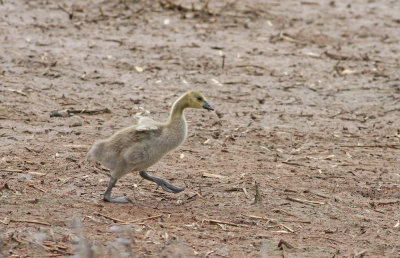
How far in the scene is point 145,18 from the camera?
13.4m

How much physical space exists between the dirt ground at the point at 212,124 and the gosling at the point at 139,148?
0.91 feet

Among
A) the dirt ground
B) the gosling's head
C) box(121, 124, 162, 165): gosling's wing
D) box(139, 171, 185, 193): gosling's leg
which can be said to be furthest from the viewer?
the gosling's head

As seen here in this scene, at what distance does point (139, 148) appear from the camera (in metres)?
6.81

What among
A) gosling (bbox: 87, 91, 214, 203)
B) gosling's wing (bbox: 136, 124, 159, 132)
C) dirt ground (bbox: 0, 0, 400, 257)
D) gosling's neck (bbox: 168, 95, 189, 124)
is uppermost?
gosling's neck (bbox: 168, 95, 189, 124)

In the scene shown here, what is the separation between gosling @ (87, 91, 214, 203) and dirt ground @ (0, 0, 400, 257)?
277 millimetres

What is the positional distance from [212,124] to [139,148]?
286 cm

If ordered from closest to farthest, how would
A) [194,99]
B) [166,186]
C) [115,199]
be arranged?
[115,199] → [166,186] → [194,99]

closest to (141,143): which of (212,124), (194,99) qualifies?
(194,99)

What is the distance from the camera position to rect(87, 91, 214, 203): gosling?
680 centimetres

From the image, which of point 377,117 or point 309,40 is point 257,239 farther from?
point 309,40

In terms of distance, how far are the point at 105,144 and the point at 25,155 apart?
4.28 feet

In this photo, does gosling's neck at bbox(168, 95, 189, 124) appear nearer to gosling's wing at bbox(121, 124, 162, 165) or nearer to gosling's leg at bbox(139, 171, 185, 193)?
gosling's wing at bbox(121, 124, 162, 165)

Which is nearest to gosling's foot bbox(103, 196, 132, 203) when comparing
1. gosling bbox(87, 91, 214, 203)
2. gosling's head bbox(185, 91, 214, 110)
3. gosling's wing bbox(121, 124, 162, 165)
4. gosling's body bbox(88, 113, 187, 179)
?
gosling bbox(87, 91, 214, 203)

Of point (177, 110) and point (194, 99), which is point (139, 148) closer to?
point (177, 110)
